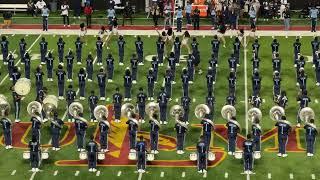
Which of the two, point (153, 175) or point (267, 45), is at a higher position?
point (267, 45)

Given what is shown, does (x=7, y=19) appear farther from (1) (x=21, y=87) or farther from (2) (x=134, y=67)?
(1) (x=21, y=87)

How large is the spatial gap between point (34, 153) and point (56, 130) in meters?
1.86

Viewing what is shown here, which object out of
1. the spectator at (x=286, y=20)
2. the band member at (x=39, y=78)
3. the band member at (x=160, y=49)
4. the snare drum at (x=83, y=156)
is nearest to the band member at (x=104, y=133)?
the snare drum at (x=83, y=156)

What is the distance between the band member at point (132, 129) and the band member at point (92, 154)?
168 cm

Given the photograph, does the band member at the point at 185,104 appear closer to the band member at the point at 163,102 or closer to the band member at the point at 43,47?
the band member at the point at 163,102

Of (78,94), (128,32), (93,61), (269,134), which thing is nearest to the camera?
(269,134)

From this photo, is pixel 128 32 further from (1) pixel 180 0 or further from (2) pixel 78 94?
(2) pixel 78 94

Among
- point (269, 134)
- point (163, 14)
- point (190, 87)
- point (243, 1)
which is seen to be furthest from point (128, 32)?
point (269, 134)

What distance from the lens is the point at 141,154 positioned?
29.3 m

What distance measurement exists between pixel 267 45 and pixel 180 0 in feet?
28.2

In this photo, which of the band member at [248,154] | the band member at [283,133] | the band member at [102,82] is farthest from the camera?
the band member at [102,82]

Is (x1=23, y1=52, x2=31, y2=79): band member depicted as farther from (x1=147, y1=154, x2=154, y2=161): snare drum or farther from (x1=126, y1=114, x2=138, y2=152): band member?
(x1=147, y1=154, x2=154, y2=161): snare drum

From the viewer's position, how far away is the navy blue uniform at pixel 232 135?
30.4 m

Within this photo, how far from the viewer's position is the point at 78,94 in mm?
37000
